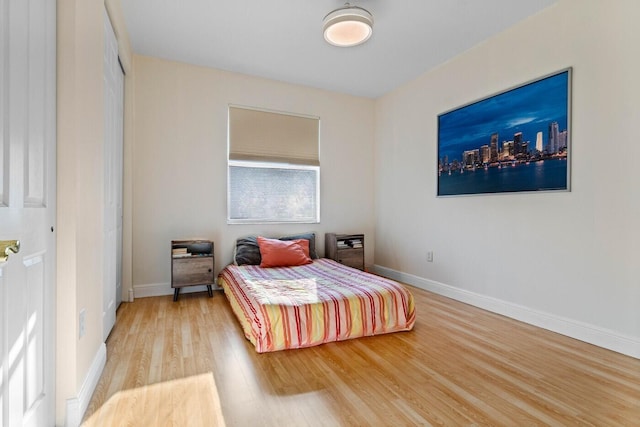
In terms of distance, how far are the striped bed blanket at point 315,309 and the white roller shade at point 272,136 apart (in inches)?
69.1

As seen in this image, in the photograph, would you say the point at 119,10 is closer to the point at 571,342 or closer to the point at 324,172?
the point at 324,172

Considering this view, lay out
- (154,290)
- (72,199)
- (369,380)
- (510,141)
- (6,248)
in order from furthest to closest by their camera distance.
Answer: (154,290) → (510,141) → (369,380) → (72,199) → (6,248)

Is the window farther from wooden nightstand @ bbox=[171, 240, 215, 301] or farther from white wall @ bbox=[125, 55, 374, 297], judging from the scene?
wooden nightstand @ bbox=[171, 240, 215, 301]

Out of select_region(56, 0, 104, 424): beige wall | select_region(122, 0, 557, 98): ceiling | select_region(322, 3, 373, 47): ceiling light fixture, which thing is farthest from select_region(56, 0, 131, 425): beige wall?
select_region(322, 3, 373, 47): ceiling light fixture

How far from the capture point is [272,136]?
429 cm

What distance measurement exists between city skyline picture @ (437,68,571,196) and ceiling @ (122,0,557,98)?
0.69m

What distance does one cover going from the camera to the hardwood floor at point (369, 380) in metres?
1.57

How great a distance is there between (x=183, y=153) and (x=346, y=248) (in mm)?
2407

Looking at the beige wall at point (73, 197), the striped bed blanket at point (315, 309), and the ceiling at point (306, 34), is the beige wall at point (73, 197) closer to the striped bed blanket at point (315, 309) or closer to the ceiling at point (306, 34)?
the striped bed blanket at point (315, 309)

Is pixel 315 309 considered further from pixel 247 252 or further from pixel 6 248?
pixel 6 248

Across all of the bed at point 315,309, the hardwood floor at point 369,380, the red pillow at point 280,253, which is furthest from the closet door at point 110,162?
the red pillow at point 280,253

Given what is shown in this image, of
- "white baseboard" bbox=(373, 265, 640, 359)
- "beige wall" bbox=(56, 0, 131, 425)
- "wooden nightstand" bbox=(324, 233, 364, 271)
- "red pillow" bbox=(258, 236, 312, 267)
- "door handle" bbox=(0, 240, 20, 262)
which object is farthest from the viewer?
"wooden nightstand" bbox=(324, 233, 364, 271)

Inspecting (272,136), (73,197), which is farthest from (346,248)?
(73,197)

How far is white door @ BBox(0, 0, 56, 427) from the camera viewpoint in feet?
3.43
